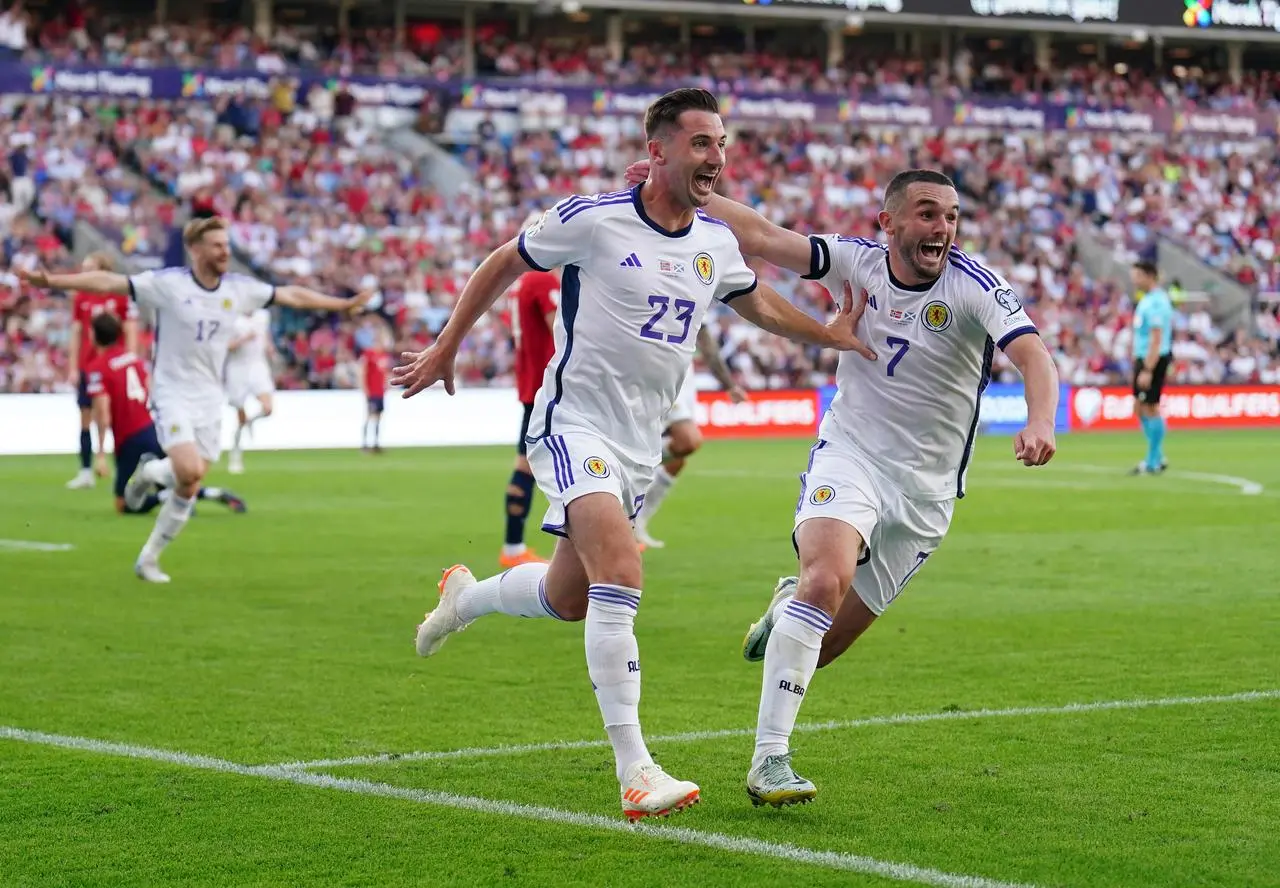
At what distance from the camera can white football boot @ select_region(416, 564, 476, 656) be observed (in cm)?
709

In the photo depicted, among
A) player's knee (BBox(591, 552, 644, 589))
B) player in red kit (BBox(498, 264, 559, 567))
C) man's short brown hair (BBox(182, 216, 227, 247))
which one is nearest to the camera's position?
player's knee (BBox(591, 552, 644, 589))

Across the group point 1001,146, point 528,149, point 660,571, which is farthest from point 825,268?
point 1001,146

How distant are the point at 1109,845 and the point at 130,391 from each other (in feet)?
42.3

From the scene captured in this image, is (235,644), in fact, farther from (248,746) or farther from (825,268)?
(825,268)

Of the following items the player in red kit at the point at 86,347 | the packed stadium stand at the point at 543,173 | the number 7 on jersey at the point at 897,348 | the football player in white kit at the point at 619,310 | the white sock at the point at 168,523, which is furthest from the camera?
the packed stadium stand at the point at 543,173

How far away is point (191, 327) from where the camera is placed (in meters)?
12.2

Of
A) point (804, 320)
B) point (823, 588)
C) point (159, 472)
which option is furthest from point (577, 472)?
point (159, 472)

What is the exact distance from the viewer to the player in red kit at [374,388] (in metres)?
26.0

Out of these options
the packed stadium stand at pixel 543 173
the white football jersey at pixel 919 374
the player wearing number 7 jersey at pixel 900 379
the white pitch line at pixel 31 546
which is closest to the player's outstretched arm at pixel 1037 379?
the player wearing number 7 jersey at pixel 900 379

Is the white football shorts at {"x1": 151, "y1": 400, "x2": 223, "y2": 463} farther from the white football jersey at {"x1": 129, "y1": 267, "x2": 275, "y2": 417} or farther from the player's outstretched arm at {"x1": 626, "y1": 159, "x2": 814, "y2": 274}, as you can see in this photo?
the player's outstretched arm at {"x1": 626, "y1": 159, "x2": 814, "y2": 274}

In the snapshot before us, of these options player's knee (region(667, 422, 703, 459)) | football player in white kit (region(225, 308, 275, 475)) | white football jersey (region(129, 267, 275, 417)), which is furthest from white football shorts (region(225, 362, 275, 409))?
white football jersey (region(129, 267, 275, 417))

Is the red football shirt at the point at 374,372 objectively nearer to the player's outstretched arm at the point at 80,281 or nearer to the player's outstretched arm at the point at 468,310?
the player's outstretched arm at the point at 80,281

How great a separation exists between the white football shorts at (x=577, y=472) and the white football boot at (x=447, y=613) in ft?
3.45

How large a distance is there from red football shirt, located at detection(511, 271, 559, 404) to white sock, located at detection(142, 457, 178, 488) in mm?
3679
